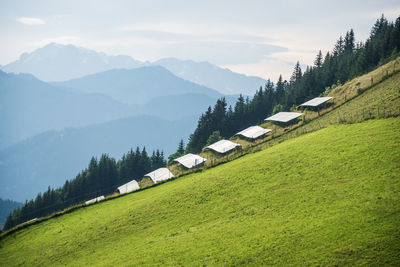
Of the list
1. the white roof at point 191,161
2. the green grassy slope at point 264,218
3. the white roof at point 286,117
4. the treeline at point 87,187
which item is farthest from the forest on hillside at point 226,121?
the green grassy slope at point 264,218

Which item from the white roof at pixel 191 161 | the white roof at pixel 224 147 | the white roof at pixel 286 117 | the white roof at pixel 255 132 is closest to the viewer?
the white roof at pixel 191 161

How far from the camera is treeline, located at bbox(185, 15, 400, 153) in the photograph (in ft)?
333

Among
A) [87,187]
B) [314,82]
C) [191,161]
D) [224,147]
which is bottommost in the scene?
[87,187]

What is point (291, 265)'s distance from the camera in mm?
21484

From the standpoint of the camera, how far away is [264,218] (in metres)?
29.4

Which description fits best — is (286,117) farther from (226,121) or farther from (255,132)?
(226,121)

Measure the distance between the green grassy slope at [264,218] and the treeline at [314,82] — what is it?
236ft

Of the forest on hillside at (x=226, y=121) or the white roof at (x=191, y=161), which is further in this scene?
the forest on hillside at (x=226, y=121)

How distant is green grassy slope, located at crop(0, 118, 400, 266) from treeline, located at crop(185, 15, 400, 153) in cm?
7197

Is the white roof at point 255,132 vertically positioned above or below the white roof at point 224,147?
above

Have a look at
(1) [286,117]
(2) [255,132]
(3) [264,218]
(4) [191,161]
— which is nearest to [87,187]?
(4) [191,161]

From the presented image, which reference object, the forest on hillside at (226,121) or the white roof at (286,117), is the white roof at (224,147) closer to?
the white roof at (286,117)

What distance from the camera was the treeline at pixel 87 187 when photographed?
11338 centimetres

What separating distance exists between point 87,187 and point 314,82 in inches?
4614
